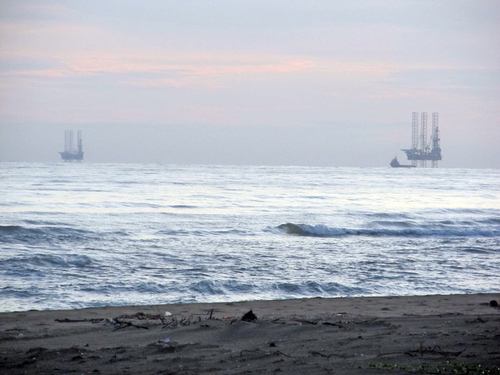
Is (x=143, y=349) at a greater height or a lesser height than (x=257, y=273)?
greater

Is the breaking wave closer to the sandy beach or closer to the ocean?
the ocean

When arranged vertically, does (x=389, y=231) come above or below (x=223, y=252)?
below

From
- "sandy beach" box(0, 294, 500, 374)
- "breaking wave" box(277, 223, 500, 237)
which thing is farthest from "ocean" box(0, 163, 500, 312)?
"sandy beach" box(0, 294, 500, 374)

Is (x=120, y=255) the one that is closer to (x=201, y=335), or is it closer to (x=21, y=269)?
(x=21, y=269)

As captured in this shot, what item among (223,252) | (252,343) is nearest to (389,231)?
(223,252)

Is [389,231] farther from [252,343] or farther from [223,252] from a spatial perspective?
[252,343]

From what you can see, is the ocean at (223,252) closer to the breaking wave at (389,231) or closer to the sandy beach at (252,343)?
the breaking wave at (389,231)

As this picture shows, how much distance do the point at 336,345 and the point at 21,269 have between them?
7021 mm

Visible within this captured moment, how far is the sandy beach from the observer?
360 centimetres

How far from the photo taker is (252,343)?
431 centimetres

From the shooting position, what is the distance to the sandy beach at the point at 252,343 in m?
3.60

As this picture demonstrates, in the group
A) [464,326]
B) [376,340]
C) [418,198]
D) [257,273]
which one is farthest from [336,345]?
[418,198]

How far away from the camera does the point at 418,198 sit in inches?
1288

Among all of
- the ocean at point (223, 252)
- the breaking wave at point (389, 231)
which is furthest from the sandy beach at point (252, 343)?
the breaking wave at point (389, 231)
